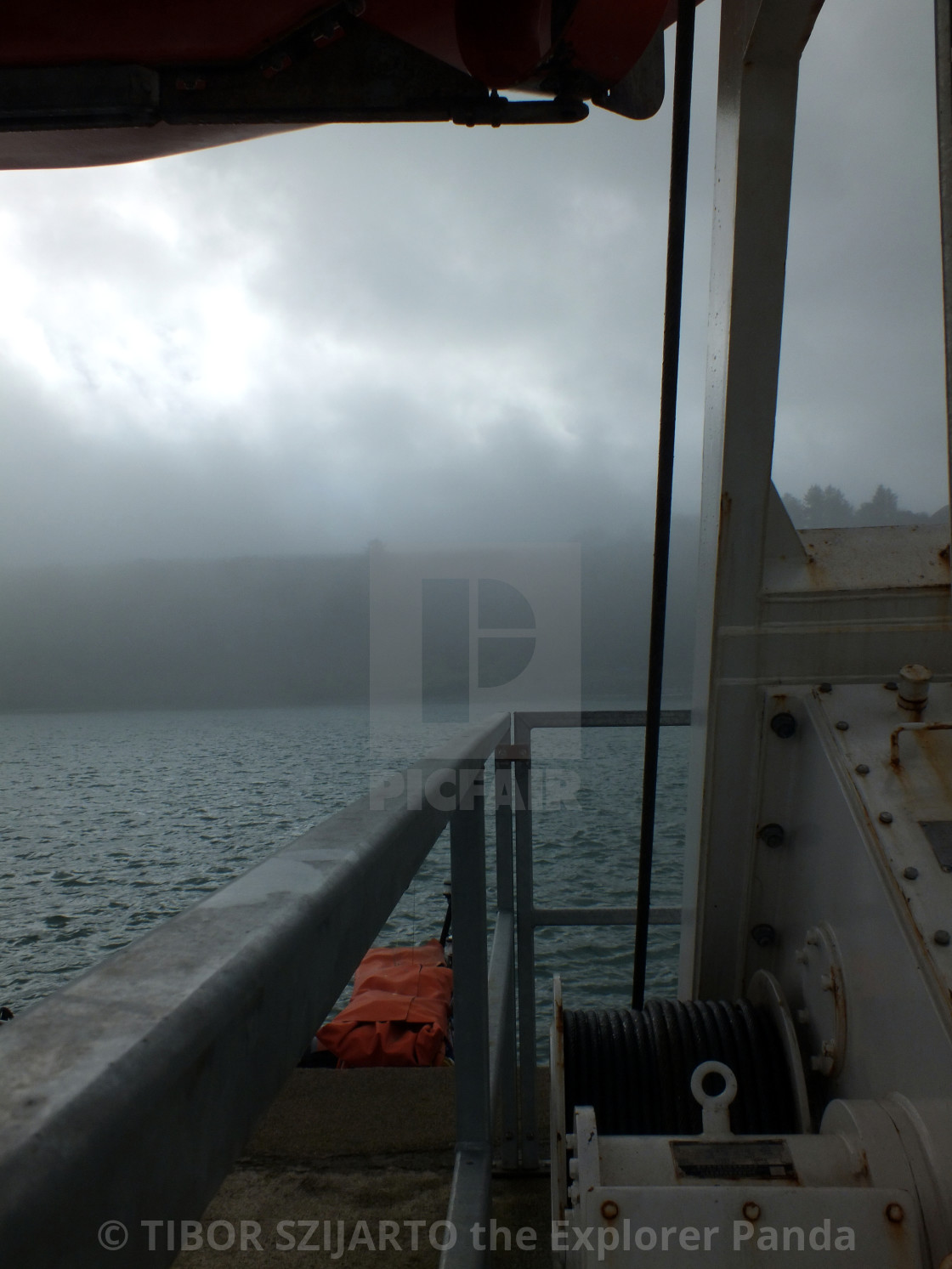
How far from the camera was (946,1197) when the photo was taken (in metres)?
1.05

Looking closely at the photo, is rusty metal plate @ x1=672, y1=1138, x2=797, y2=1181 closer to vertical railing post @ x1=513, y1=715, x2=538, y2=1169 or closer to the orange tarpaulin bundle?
vertical railing post @ x1=513, y1=715, x2=538, y2=1169

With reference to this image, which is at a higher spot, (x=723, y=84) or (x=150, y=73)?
(x=723, y=84)

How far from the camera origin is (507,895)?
A: 2.07 meters

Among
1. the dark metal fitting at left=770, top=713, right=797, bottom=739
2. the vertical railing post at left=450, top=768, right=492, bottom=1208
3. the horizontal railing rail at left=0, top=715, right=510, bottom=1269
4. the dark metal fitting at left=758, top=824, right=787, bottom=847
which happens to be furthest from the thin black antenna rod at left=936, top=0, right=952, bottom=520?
the horizontal railing rail at left=0, top=715, right=510, bottom=1269

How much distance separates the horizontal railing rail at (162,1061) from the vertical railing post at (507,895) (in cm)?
155

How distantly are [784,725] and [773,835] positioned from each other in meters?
0.23

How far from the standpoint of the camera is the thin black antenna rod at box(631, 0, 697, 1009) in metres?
1.55

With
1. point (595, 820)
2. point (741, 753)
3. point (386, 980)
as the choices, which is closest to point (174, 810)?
point (595, 820)

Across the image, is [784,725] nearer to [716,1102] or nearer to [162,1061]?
[716,1102]

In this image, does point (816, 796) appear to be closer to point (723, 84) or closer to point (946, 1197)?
point (946, 1197)

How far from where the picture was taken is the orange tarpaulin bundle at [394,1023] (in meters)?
3.49

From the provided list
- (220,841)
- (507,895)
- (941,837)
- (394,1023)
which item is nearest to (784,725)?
(941,837)

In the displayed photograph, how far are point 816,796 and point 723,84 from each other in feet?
4.63

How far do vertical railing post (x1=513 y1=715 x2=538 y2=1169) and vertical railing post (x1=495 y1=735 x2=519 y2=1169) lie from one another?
0.09 feet
